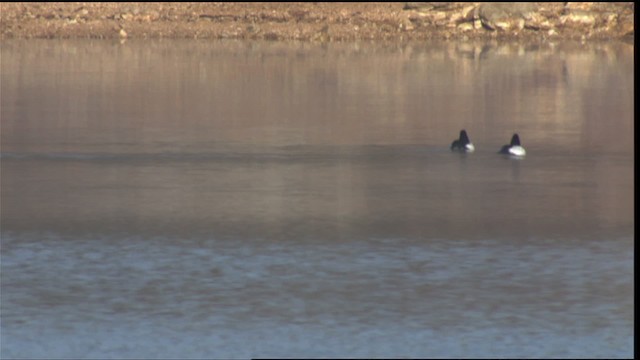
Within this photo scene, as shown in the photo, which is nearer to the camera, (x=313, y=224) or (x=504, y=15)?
(x=313, y=224)

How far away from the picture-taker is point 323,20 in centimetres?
4681

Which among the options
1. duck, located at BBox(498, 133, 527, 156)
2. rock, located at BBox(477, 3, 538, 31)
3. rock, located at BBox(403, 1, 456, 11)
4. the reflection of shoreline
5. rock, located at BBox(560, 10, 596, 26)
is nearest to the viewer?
duck, located at BBox(498, 133, 527, 156)

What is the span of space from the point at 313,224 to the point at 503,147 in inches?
189

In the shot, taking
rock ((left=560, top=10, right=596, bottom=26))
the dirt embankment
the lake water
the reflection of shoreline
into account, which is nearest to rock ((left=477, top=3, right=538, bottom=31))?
the dirt embankment

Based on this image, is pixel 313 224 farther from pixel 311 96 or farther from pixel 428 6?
pixel 428 6

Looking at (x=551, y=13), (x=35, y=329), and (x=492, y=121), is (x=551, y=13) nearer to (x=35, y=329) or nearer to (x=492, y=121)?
(x=492, y=121)

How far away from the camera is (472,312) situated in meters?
8.27

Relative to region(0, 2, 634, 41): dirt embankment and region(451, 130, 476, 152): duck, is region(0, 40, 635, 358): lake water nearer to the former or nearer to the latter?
region(451, 130, 476, 152): duck

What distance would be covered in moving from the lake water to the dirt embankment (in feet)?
68.3

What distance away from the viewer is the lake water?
25.8ft

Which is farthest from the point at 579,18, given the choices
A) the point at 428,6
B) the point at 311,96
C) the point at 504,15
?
the point at 311,96

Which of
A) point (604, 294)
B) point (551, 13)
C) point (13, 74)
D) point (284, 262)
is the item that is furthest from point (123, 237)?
point (551, 13)

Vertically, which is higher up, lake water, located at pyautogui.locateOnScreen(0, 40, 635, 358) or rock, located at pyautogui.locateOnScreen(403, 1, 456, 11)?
rock, located at pyautogui.locateOnScreen(403, 1, 456, 11)

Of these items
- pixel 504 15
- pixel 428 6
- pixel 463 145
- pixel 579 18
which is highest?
pixel 428 6
